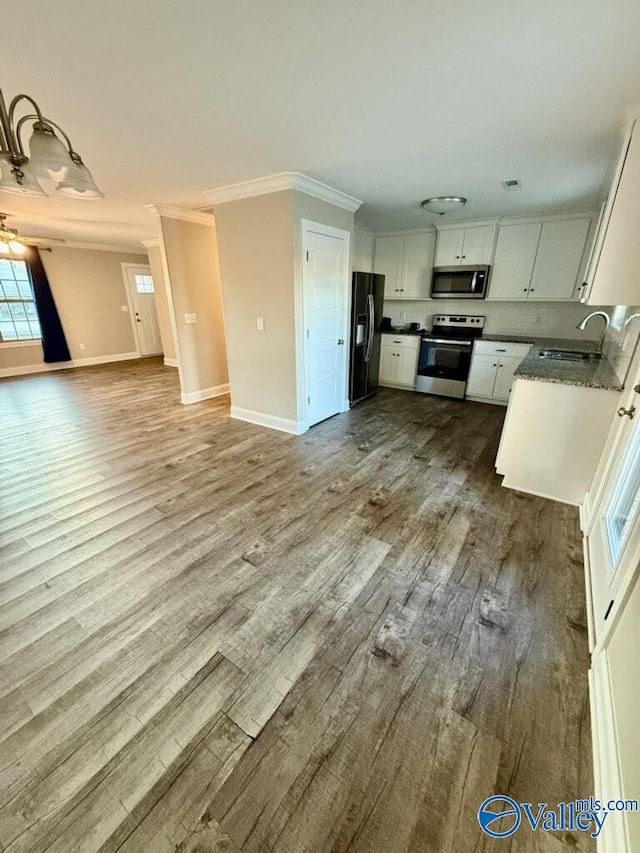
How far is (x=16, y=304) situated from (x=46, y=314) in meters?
0.47

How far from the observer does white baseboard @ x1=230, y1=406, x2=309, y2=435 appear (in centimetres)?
394

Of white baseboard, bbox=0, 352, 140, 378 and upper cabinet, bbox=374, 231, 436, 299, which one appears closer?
upper cabinet, bbox=374, 231, 436, 299

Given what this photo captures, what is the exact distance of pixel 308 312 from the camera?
A: 3652 mm

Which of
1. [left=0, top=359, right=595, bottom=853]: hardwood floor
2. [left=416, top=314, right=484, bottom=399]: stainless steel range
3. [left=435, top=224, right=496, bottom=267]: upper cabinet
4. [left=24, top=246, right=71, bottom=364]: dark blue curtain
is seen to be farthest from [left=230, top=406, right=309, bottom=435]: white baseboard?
[left=24, top=246, right=71, bottom=364]: dark blue curtain

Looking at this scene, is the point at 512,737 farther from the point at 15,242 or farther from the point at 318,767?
the point at 15,242

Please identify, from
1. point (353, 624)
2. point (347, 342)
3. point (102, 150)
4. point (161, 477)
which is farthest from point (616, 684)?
point (102, 150)

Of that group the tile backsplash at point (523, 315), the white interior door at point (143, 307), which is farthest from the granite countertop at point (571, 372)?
the white interior door at point (143, 307)

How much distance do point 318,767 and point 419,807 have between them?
1.10 feet

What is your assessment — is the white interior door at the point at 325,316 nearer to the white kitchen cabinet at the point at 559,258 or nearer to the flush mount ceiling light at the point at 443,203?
the flush mount ceiling light at the point at 443,203

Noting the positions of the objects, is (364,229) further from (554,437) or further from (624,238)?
(554,437)

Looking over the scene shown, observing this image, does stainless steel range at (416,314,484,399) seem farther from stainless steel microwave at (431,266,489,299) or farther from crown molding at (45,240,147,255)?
crown molding at (45,240,147,255)

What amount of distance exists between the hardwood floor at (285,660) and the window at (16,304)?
509cm

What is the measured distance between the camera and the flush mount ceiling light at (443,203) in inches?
143

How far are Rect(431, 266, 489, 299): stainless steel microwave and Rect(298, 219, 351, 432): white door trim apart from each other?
167 cm
